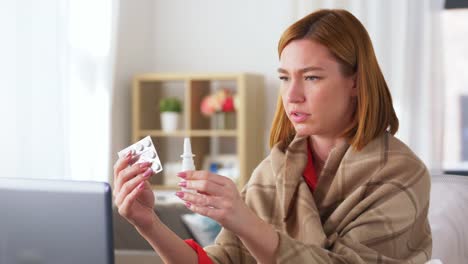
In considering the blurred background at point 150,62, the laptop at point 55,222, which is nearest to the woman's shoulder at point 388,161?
the laptop at point 55,222

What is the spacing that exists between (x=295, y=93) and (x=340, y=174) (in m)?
0.21

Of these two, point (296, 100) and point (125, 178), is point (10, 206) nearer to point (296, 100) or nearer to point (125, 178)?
point (125, 178)

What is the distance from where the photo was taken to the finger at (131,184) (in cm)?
145

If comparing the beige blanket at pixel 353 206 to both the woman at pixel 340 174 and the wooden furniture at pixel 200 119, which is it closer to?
the woman at pixel 340 174

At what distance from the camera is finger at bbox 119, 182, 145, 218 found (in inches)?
58.2

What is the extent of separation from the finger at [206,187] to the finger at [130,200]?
0.44 feet

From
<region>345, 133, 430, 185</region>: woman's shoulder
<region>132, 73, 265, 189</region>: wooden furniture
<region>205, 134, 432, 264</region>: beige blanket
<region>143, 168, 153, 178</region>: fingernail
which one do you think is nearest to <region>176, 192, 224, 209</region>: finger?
<region>143, 168, 153, 178</region>: fingernail

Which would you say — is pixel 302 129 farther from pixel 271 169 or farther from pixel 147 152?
pixel 147 152

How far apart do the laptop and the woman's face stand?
511mm

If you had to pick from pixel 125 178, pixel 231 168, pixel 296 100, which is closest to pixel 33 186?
pixel 125 178

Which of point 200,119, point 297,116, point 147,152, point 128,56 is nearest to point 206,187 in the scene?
point 147,152

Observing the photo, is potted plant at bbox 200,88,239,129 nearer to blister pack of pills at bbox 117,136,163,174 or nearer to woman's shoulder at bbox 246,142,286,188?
woman's shoulder at bbox 246,142,286,188

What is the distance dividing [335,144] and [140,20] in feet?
11.9

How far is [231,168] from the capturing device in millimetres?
4980
